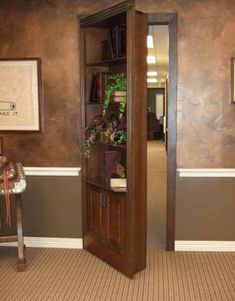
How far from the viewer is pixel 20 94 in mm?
3760

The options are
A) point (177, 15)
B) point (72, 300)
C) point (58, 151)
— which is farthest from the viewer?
point (58, 151)

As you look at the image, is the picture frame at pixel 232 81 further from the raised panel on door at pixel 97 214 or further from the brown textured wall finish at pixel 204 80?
the raised panel on door at pixel 97 214

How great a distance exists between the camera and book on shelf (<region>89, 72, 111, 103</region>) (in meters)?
3.60

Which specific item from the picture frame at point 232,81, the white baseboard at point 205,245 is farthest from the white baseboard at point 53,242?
the picture frame at point 232,81

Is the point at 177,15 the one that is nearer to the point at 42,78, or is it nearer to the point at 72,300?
the point at 42,78

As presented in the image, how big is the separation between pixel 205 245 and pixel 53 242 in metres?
1.58

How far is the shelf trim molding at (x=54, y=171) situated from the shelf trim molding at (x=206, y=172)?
1060mm

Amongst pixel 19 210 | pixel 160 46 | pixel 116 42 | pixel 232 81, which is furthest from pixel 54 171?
pixel 160 46

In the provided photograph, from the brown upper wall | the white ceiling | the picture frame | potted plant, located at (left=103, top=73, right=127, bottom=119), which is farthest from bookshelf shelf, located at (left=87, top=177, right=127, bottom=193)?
the white ceiling

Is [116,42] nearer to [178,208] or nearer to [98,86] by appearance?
[98,86]

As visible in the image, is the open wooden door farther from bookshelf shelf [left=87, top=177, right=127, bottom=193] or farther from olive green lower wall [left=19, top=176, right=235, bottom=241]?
olive green lower wall [left=19, top=176, right=235, bottom=241]

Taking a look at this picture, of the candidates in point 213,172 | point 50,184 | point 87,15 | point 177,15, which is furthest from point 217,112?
point 50,184

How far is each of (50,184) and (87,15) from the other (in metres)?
1.74

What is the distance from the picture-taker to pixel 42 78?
374 cm
